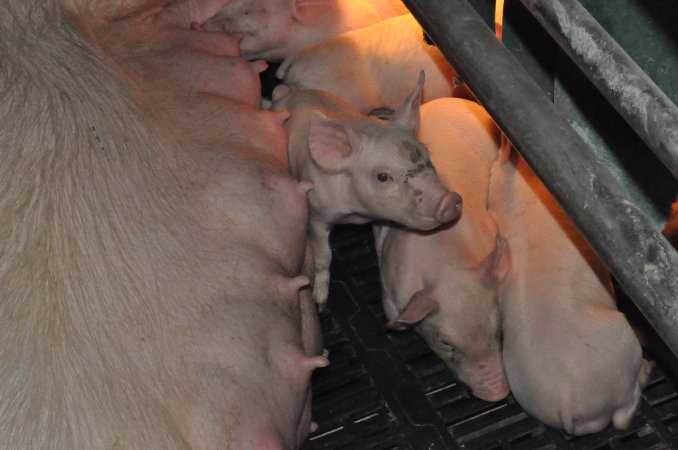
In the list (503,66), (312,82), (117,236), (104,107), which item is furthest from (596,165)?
(312,82)

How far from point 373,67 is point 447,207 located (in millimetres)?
746

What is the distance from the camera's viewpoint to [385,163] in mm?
2465

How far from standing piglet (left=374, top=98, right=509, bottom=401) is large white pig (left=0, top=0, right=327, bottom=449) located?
1.07 ft

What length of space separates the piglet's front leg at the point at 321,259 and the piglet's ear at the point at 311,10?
635mm

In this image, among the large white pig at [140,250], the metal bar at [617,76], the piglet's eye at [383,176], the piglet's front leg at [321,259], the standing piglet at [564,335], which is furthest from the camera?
the piglet's front leg at [321,259]

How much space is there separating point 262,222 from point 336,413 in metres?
0.60

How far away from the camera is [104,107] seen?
209 cm

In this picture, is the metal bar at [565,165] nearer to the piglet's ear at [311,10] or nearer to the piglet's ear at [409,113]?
the piglet's ear at [409,113]

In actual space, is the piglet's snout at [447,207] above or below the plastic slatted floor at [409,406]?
above

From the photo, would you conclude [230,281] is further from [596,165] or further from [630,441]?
[630,441]

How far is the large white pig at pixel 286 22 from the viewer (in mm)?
2943

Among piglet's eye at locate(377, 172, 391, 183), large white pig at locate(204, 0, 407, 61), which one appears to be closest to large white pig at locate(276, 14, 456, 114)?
large white pig at locate(204, 0, 407, 61)

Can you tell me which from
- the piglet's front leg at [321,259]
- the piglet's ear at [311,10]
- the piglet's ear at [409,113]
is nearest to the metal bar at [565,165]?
the piglet's ear at [409,113]

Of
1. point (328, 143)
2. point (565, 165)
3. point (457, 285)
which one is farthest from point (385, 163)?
point (565, 165)
